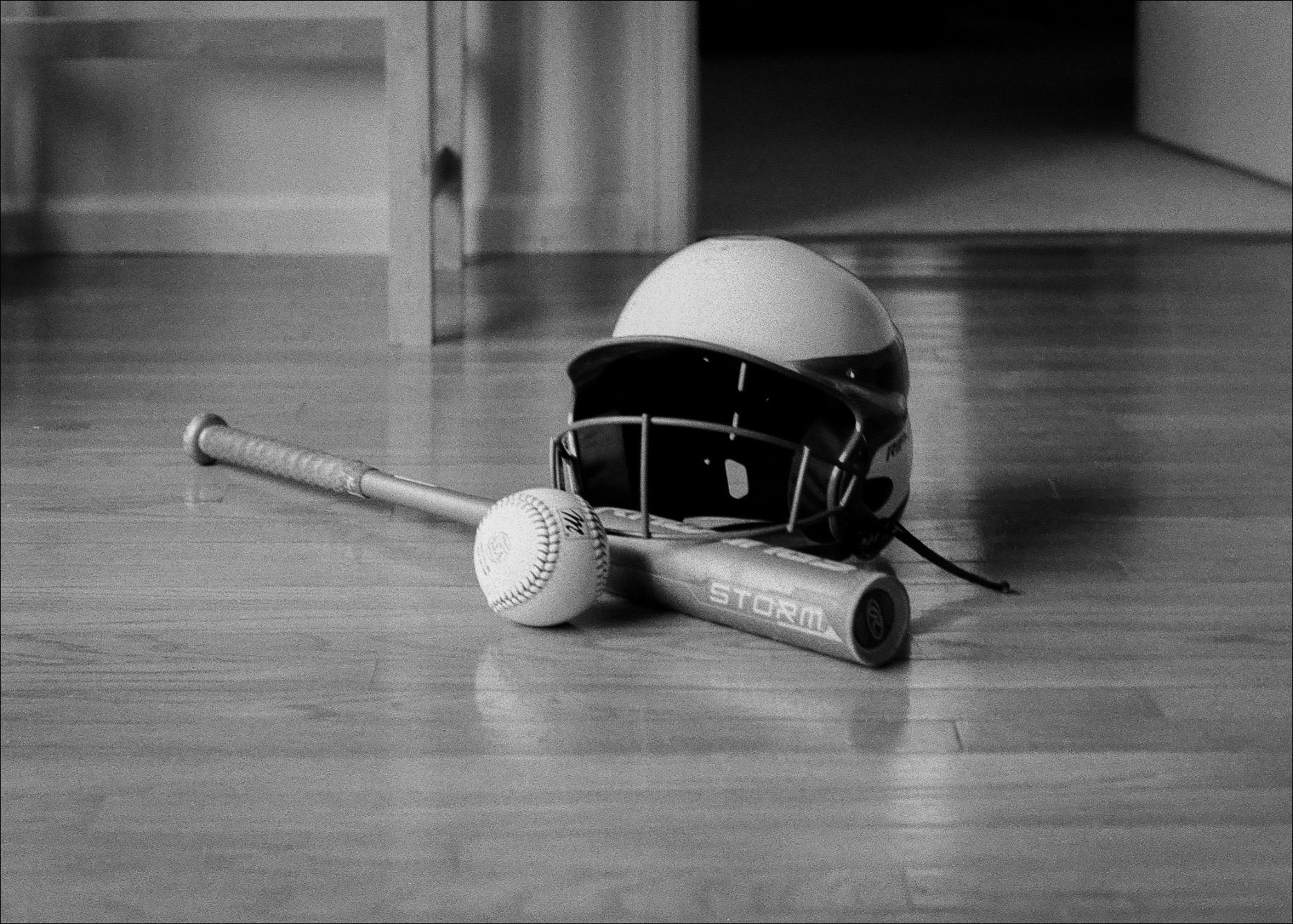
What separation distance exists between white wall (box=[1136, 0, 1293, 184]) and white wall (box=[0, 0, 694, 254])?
166 cm

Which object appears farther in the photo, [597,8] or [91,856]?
[597,8]

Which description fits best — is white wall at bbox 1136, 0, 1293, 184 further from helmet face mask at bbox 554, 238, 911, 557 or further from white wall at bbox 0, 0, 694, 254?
helmet face mask at bbox 554, 238, 911, 557

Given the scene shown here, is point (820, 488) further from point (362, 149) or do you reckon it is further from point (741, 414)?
point (362, 149)

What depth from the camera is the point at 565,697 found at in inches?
49.8

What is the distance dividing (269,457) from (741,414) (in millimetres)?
512

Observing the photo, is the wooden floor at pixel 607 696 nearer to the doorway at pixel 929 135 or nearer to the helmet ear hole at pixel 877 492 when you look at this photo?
the helmet ear hole at pixel 877 492

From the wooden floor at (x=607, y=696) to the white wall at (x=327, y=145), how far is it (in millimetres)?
1207

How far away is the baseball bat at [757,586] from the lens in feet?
4.28

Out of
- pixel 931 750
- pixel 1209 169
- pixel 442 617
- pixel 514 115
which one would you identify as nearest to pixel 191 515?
pixel 442 617

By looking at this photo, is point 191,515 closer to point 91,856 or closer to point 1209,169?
point 91,856

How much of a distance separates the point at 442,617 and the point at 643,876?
476 mm

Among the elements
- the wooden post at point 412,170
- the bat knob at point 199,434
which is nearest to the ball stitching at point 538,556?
the bat knob at point 199,434

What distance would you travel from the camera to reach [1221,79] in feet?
15.3

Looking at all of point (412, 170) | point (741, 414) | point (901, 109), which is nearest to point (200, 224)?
point (412, 170)
